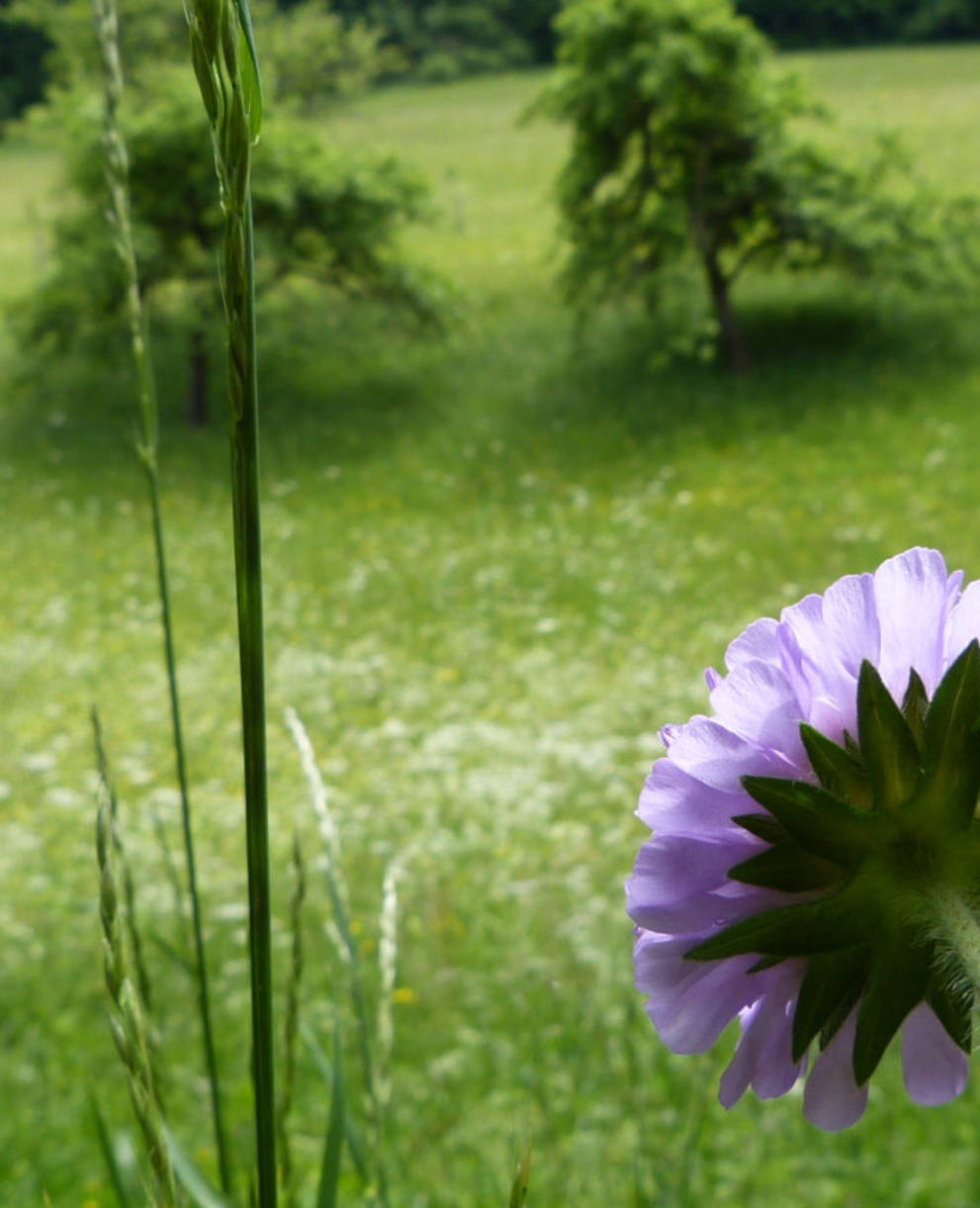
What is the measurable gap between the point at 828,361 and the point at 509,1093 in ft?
31.9

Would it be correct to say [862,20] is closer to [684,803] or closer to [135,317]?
[135,317]

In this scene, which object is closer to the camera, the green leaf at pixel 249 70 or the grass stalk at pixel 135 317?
the green leaf at pixel 249 70

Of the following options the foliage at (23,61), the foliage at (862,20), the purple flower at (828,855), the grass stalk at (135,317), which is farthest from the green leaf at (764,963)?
the foliage at (23,61)

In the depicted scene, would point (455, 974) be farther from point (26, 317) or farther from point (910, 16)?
point (910, 16)

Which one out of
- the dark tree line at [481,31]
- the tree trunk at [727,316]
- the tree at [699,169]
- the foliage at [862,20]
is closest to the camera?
the tree at [699,169]

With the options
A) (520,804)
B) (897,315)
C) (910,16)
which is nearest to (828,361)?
(897,315)

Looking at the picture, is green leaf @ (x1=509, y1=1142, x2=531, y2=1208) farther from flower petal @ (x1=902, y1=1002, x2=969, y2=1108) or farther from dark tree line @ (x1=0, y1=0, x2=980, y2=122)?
dark tree line @ (x1=0, y1=0, x2=980, y2=122)

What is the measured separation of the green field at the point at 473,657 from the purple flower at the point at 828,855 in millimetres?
156

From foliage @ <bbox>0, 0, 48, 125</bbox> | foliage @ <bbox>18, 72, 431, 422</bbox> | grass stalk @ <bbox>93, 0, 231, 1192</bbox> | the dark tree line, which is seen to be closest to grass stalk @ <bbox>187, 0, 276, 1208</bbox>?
grass stalk @ <bbox>93, 0, 231, 1192</bbox>

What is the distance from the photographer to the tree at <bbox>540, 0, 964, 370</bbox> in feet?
38.1

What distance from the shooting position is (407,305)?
520 inches

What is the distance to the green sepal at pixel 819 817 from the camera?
48cm

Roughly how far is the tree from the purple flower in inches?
449

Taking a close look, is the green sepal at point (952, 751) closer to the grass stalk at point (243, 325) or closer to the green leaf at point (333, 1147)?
the grass stalk at point (243, 325)
